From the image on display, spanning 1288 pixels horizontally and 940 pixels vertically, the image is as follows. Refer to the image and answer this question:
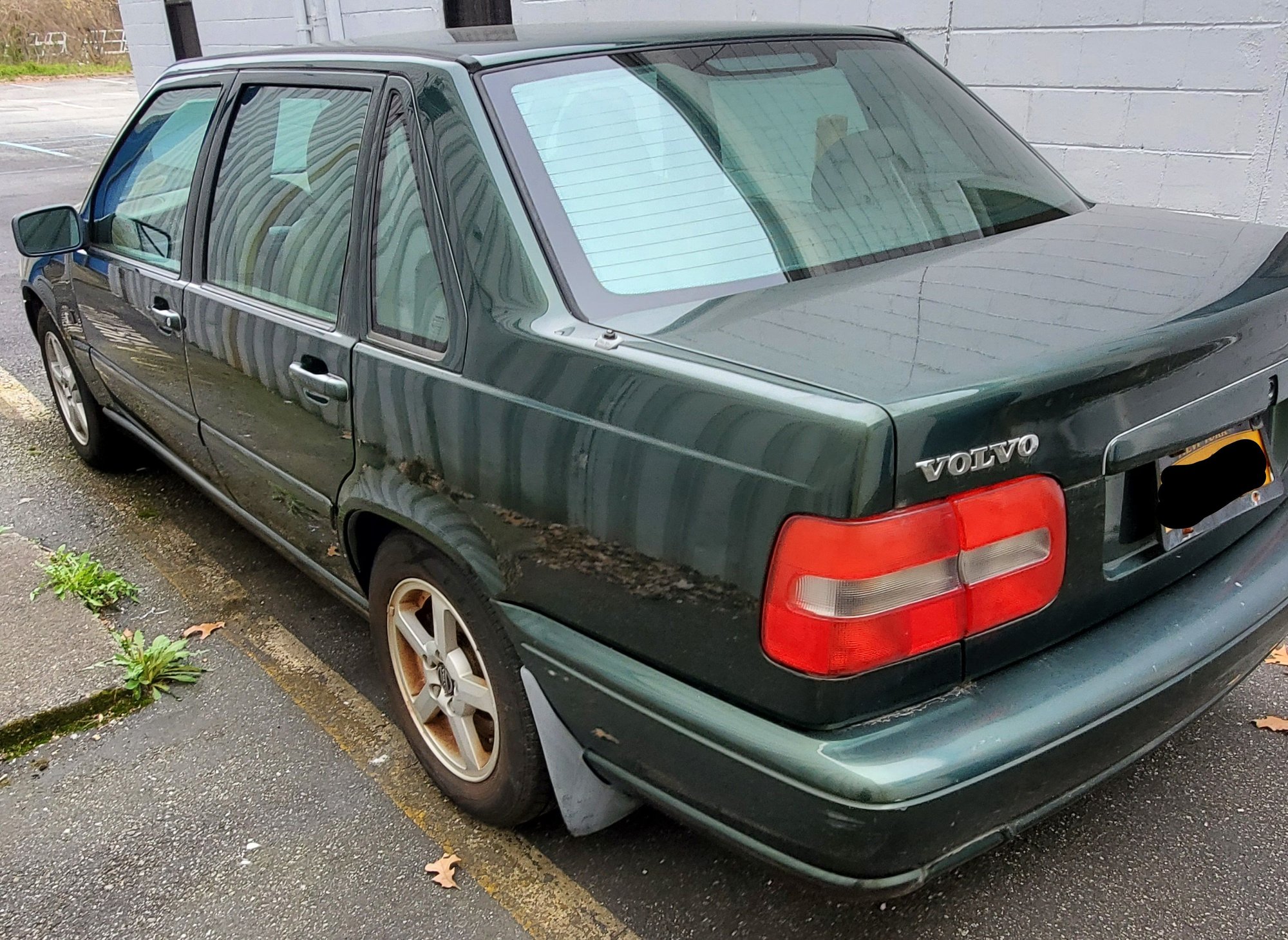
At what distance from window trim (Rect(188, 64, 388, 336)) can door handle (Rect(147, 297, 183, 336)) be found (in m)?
0.15

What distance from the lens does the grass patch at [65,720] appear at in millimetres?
3008

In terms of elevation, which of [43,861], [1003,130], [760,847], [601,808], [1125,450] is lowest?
[43,861]

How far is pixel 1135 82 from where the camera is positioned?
482 centimetres

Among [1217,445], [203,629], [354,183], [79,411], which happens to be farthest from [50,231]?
[1217,445]

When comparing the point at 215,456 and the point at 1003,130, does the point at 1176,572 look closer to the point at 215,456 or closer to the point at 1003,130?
the point at 1003,130

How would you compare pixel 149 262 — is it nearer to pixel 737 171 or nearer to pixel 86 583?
pixel 86 583

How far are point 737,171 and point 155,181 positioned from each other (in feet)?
7.64

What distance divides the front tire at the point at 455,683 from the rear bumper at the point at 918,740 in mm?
206

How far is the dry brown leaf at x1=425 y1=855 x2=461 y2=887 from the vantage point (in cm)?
243

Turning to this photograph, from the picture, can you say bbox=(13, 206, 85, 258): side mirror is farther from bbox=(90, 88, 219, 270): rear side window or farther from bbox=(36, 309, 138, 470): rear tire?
bbox=(36, 309, 138, 470): rear tire

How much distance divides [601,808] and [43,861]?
4.54 ft

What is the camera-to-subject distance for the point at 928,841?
66.2 inches

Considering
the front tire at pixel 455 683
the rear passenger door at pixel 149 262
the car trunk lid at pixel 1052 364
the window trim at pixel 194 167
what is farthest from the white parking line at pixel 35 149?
the car trunk lid at pixel 1052 364

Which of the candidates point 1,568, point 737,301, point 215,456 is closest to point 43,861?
point 215,456
